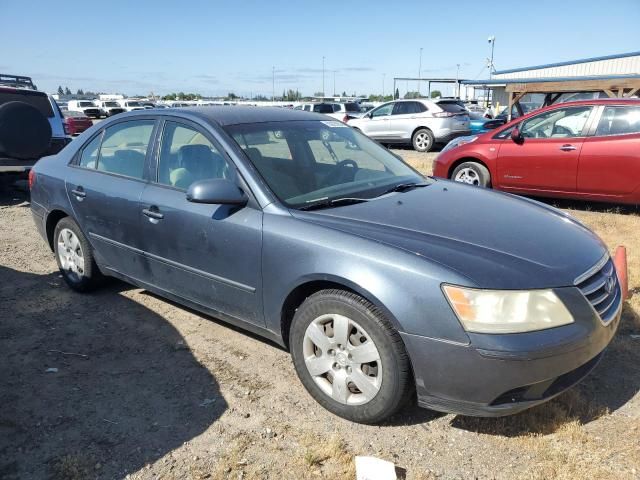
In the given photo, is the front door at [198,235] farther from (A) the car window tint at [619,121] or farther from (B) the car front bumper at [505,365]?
(A) the car window tint at [619,121]

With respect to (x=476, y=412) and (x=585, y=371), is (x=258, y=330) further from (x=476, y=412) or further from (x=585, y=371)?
(x=585, y=371)

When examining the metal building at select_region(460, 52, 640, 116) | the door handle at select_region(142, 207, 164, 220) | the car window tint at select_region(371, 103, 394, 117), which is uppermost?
the metal building at select_region(460, 52, 640, 116)

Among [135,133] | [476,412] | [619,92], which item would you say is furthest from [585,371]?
[619,92]

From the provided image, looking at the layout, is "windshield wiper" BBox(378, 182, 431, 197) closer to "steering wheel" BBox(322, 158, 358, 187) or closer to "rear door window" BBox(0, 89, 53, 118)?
"steering wheel" BBox(322, 158, 358, 187)

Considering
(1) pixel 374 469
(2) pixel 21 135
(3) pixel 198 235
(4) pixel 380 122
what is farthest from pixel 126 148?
(4) pixel 380 122

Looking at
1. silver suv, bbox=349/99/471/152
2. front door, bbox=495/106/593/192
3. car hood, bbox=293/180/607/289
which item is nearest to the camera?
car hood, bbox=293/180/607/289

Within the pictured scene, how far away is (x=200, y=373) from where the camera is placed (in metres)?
3.31

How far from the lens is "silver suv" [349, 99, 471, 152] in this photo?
15.1 meters

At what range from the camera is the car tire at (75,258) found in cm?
438

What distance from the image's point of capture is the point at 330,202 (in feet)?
10.3

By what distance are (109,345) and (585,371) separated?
300 cm

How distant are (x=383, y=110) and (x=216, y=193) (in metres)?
14.2

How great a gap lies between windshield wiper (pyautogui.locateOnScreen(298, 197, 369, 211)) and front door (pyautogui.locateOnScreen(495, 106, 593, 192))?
5.04 metres

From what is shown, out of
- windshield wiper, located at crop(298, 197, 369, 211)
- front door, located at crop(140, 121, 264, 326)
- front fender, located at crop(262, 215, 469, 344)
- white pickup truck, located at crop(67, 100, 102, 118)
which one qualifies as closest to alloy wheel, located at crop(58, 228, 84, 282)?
front door, located at crop(140, 121, 264, 326)
